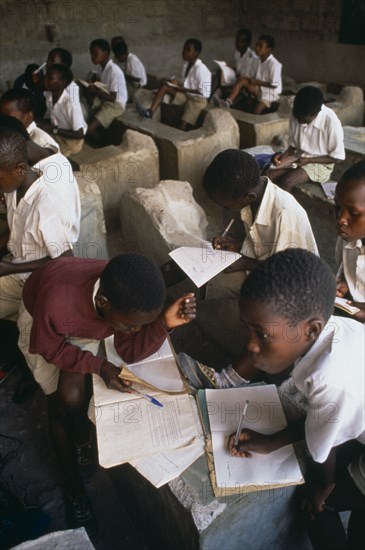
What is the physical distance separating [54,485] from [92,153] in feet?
8.18

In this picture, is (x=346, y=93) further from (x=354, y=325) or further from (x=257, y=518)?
(x=257, y=518)

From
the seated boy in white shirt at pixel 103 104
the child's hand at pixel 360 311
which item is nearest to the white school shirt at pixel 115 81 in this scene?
the seated boy in white shirt at pixel 103 104

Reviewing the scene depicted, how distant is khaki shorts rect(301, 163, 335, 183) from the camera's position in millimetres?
3650

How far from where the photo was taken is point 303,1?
7.43 m

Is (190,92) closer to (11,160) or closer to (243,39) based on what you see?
(243,39)

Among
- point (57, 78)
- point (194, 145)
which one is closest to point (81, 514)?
point (194, 145)

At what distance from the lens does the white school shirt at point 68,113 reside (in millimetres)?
4234

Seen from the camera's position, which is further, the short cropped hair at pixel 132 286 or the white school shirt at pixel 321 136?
the white school shirt at pixel 321 136

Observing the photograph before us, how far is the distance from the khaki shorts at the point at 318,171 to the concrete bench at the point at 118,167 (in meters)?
1.23

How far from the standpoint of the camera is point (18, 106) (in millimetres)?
2898

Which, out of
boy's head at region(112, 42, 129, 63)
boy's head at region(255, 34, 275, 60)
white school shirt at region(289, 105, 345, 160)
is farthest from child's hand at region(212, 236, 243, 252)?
boy's head at region(112, 42, 129, 63)

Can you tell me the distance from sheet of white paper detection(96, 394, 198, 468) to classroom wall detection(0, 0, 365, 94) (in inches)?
264

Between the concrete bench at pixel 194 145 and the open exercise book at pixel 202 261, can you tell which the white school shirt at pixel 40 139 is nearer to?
the open exercise book at pixel 202 261

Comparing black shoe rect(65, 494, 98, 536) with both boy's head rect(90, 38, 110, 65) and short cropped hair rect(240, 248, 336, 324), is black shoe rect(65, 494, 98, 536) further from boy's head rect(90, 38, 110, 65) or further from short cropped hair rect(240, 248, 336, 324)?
boy's head rect(90, 38, 110, 65)
